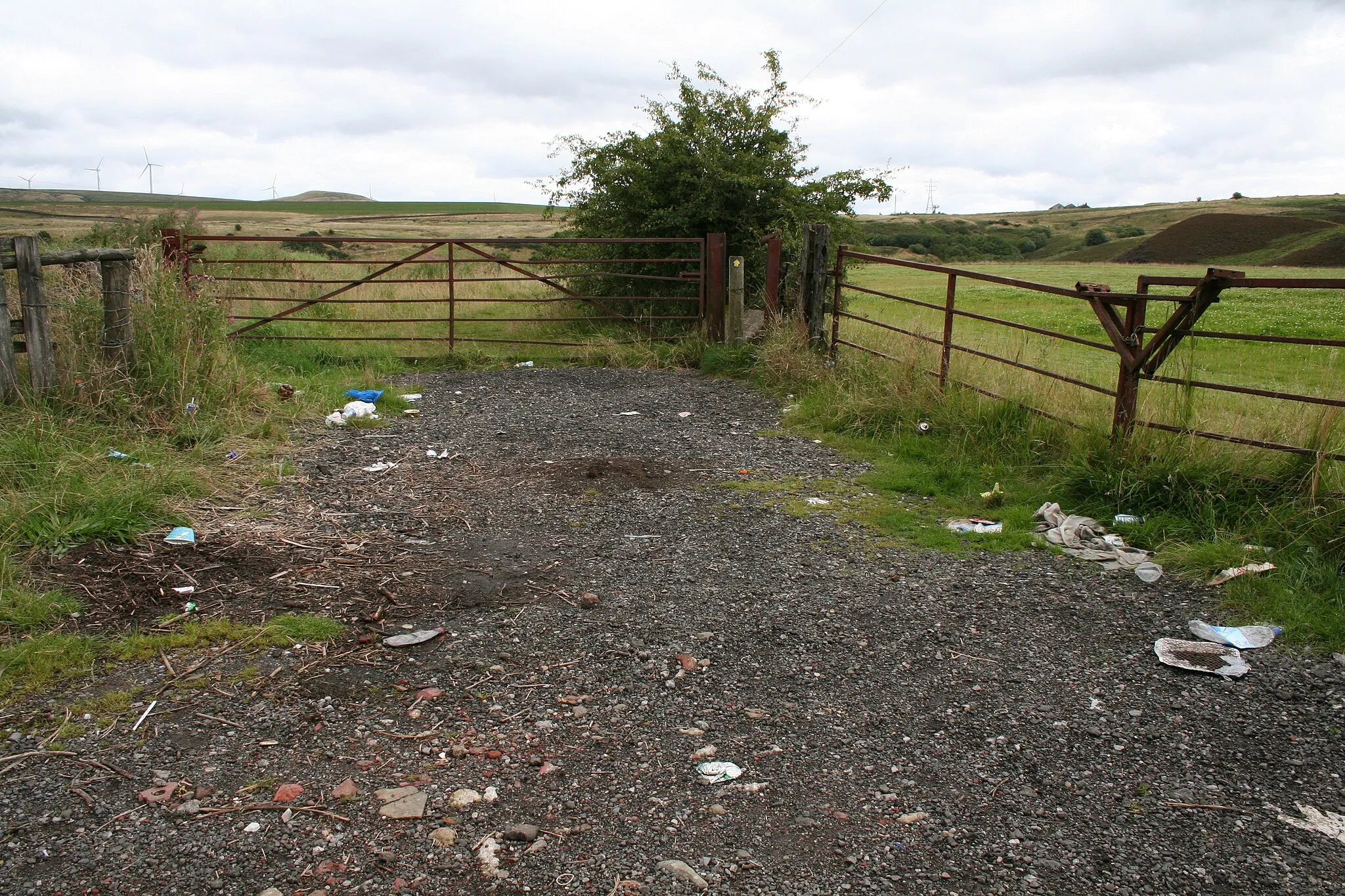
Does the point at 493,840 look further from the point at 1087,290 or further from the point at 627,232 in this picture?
the point at 627,232

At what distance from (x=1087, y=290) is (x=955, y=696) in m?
3.52

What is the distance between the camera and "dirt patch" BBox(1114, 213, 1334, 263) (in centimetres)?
3119

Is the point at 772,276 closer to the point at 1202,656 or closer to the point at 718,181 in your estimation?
the point at 718,181

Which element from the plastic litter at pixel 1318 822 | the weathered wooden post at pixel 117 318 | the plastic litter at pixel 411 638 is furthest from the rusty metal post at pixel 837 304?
the plastic litter at pixel 1318 822

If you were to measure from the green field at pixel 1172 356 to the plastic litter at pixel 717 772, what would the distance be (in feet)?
12.6

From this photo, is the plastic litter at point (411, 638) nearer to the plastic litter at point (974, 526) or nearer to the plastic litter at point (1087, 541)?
the plastic litter at point (974, 526)

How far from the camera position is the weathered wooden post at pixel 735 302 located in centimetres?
1161

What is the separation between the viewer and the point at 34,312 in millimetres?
6387

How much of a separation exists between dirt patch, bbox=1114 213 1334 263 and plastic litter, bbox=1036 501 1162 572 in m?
30.3

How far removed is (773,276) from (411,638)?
8.10 metres

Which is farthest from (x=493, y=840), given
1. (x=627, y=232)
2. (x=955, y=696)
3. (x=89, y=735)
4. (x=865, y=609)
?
(x=627, y=232)

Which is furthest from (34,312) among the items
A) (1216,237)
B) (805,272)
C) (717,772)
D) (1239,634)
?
(1216,237)

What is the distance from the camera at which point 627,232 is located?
45.2ft

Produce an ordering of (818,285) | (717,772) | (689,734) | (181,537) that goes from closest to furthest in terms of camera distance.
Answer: (717,772), (689,734), (181,537), (818,285)
